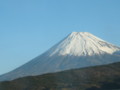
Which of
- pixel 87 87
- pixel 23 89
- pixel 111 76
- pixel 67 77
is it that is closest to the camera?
pixel 87 87

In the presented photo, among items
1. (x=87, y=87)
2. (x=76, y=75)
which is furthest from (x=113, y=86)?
(x=76, y=75)

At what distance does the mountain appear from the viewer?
4498 inches

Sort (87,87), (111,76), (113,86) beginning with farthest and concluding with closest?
(111,76), (87,87), (113,86)

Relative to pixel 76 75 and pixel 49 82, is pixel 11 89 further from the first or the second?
pixel 76 75

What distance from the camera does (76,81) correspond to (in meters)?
132

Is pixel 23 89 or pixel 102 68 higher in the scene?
pixel 102 68

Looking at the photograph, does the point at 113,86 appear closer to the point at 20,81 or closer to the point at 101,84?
the point at 101,84

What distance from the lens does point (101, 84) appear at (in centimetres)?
11556

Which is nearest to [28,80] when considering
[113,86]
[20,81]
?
[20,81]

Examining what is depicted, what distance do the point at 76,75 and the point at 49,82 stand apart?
53.6 ft

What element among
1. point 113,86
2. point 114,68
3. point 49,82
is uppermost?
point 114,68

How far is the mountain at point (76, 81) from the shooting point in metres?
114

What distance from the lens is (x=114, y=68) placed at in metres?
146

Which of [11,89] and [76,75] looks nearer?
[11,89]
